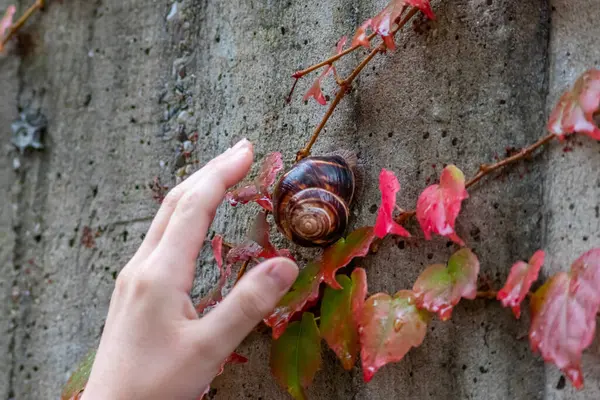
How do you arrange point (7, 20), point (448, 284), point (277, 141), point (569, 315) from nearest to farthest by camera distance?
point (569, 315)
point (448, 284)
point (277, 141)
point (7, 20)

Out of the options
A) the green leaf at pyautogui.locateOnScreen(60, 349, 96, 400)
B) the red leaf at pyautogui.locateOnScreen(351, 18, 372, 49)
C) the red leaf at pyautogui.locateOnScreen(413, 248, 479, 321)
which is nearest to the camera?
the red leaf at pyautogui.locateOnScreen(413, 248, 479, 321)

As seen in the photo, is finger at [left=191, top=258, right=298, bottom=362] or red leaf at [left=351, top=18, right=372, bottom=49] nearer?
finger at [left=191, top=258, right=298, bottom=362]

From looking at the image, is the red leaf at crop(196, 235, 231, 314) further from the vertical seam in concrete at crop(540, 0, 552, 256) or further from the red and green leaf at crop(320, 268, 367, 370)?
the vertical seam in concrete at crop(540, 0, 552, 256)

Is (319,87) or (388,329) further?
(319,87)

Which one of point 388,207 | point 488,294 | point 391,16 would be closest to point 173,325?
point 388,207

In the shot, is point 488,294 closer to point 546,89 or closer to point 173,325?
point 546,89

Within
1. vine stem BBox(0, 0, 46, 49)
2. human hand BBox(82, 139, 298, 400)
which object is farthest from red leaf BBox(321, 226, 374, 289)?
vine stem BBox(0, 0, 46, 49)

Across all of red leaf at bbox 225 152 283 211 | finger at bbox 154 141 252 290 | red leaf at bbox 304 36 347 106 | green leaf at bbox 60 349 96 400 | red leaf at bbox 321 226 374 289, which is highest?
finger at bbox 154 141 252 290
